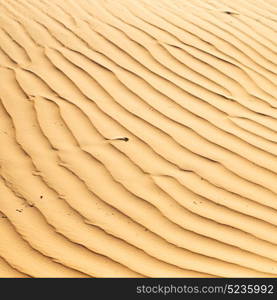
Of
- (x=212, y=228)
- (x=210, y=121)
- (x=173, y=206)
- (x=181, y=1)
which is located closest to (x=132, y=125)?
(x=210, y=121)

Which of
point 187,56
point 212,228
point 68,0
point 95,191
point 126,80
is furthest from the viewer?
point 68,0

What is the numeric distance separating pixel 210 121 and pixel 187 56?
3.41 feet

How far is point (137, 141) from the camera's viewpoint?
3.66 metres

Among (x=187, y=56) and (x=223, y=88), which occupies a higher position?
(x=187, y=56)

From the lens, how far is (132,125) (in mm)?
3814

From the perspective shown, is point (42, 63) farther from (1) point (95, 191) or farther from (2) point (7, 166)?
(1) point (95, 191)

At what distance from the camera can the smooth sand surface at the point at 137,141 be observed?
2867 mm

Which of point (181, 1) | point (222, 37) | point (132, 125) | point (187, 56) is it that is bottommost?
point (132, 125)

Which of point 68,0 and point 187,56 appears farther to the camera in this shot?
point 68,0

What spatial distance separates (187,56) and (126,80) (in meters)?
0.73

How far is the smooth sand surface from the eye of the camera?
2.87m

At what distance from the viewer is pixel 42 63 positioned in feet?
14.8
